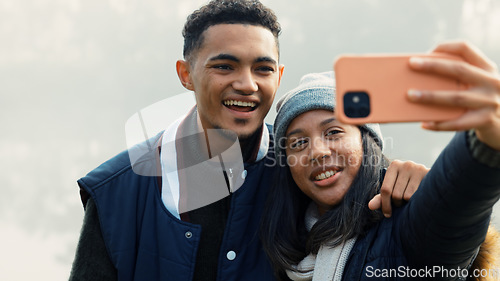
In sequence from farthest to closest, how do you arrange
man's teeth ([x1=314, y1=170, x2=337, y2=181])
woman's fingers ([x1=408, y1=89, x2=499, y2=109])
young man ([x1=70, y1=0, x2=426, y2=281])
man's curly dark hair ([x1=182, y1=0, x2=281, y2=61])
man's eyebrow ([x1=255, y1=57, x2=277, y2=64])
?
man's curly dark hair ([x1=182, y1=0, x2=281, y2=61]) < man's eyebrow ([x1=255, y1=57, x2=277, y2=64]) < young man ([x1=70, y1=0, x2=426, y2=281]) < man's teeth ([x1=314, y1=170, x2=337, y2=181]) < woman's fingers ([x1=408, y1=89, x2=499, y2=109])

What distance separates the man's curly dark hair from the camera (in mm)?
4301

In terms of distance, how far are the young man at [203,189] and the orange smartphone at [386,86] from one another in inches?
83.5

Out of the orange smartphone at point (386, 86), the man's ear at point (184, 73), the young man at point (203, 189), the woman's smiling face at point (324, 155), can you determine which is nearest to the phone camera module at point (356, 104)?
the orange smartphone at point (386, 86)

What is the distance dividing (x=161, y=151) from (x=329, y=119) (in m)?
1.64

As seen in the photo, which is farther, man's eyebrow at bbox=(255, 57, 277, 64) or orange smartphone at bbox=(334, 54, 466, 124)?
man's eyebrow at bbox=(255, 57, 277, 64)

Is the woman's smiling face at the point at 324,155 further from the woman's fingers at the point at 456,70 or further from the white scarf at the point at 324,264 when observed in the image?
the woman's fingers at the point at 456,70

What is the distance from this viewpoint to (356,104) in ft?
6.07

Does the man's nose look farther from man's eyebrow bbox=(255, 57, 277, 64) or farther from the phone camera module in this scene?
the phone camera module

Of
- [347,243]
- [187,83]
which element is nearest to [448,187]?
[347,243]

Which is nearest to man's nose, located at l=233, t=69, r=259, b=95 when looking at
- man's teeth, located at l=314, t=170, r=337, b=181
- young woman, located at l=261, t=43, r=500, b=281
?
young woman, located at l=261, t=43, r=500, b=281

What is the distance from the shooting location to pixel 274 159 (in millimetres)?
4168

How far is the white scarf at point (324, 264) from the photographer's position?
120 inches

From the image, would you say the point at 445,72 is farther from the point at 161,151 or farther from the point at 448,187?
the point at 161,151

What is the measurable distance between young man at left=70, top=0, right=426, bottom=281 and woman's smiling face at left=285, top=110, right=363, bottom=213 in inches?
26.0
